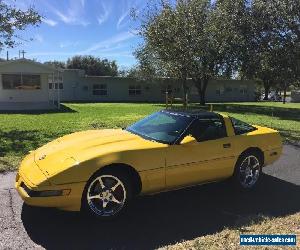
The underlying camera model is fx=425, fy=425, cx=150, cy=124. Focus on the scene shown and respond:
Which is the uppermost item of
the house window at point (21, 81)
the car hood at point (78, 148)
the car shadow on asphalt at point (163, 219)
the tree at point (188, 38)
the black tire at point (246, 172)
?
the tree at point (188, 38)

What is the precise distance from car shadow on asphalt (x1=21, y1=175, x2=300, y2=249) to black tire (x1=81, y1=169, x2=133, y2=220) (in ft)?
0.39

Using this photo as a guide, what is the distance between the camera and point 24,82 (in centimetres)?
2831

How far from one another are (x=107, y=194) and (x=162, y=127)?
157cm

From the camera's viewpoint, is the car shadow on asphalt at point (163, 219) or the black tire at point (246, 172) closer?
the car shadow on asphalt at point (163, 219)

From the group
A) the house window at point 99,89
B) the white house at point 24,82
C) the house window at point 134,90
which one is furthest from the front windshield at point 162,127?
the house window at point 134,90

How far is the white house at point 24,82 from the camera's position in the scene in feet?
90.9

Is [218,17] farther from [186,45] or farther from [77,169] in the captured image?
[77,169]

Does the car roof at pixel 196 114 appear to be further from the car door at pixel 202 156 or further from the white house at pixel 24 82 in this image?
the white house at pixel 24 82

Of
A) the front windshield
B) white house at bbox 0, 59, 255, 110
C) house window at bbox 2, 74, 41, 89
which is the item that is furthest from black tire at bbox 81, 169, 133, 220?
house window at bbox 2, 74, 41, 89

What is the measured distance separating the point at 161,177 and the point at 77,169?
1223 mm

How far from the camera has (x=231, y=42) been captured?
24016 millimetres

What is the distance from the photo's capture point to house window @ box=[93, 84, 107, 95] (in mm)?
44594

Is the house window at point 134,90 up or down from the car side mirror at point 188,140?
down

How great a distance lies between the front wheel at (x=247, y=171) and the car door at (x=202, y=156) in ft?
0.71
